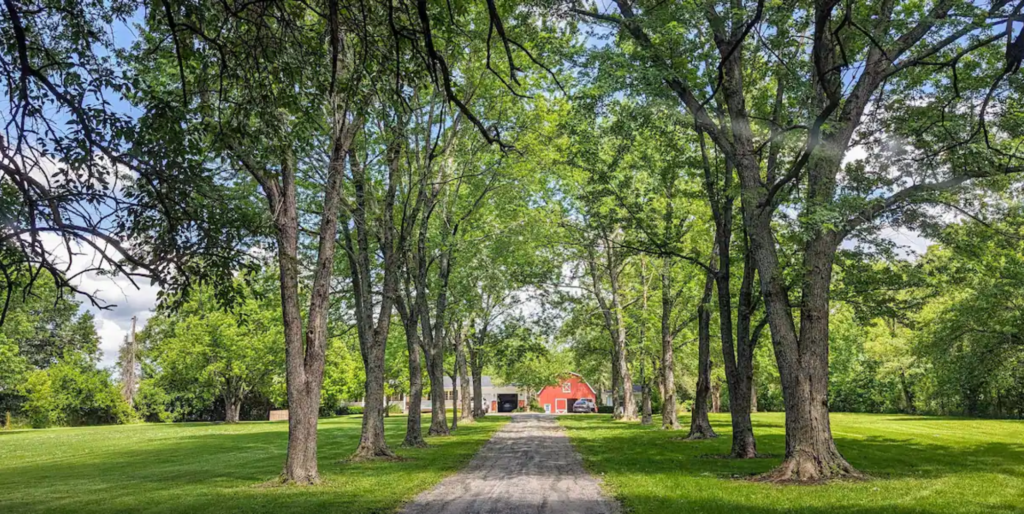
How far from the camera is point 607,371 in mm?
69000

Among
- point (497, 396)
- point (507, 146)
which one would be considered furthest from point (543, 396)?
point (507, 146)

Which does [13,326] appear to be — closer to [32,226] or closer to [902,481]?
[32,226]

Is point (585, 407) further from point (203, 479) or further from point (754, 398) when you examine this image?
point (203, 479)

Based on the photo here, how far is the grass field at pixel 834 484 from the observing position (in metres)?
9.59

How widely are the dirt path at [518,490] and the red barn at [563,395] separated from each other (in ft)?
266

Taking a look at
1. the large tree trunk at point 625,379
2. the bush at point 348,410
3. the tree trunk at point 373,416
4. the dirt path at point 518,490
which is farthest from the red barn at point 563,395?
the tree trunk at point 373,416

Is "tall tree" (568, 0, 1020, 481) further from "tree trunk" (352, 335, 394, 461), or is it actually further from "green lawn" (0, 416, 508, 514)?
"tree trunk" (352, 335, 394, 461)

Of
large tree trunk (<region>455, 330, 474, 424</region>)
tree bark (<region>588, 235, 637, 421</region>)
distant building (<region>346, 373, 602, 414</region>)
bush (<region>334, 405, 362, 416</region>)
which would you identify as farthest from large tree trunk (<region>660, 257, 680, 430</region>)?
distant building (<region>346, 373, 602, 414</region>)

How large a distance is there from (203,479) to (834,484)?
13.2 meters

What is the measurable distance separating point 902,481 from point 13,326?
163ft

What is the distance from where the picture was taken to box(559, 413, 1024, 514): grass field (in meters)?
9.59

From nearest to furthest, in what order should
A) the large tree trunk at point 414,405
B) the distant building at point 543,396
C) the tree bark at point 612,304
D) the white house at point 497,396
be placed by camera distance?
1. the large tree trunk at point 414,405
2. the tree bark at point 612,304
3. the distant building at point 543,396
4. the white house at point 497,396

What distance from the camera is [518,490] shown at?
11.7 metres

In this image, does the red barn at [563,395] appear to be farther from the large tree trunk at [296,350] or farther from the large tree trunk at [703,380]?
the large tree trunk at [296,350]
